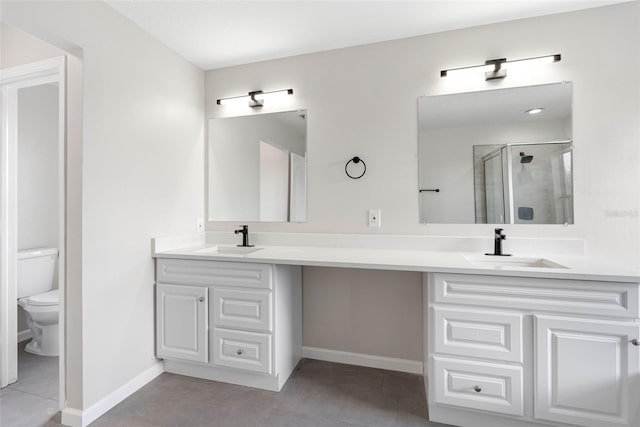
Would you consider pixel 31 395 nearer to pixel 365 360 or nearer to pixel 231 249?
pixel 231 249

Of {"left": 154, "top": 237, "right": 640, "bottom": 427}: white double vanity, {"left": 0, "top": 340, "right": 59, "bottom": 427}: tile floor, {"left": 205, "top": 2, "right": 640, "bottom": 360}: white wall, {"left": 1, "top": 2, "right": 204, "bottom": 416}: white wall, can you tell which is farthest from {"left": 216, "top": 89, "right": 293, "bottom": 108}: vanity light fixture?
{"left": 0, "top": 340, "right": 59, "bottom": 427}: tile floor

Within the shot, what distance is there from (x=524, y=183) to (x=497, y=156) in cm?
24

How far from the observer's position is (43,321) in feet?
7.45

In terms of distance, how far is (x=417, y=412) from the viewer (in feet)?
5.57

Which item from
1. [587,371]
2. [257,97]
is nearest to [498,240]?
[587,371]

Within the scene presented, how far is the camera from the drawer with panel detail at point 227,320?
6.07 ft

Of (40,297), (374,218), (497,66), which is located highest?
(497,66)

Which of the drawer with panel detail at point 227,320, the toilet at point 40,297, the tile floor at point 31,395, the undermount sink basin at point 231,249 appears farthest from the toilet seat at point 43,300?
the undermount sink basin at point 231,249

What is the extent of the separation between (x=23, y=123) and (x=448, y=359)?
375cm

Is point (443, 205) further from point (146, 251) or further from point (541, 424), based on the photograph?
point (146, 251)

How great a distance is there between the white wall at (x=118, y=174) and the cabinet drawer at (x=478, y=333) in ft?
5.89

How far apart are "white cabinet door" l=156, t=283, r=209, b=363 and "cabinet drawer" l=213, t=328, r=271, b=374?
0.09 meters

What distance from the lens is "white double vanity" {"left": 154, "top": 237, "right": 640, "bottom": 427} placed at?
134 cm

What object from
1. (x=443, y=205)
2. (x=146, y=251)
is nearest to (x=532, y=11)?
(x=443, y=205)
